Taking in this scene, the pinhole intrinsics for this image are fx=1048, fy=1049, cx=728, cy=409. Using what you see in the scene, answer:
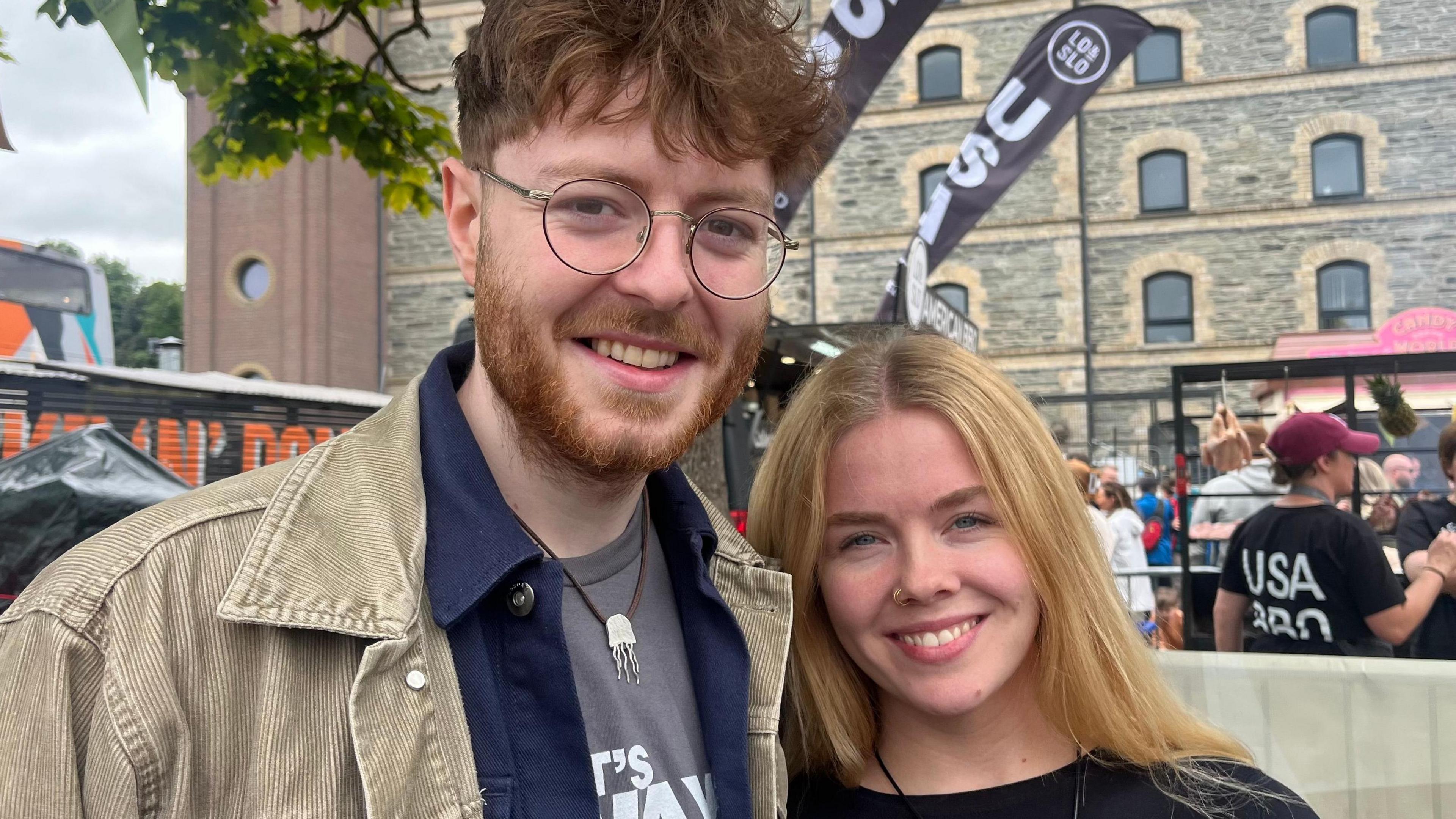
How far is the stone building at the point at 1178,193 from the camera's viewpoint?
18547 millimetres

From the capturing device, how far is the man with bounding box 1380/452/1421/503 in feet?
19.2

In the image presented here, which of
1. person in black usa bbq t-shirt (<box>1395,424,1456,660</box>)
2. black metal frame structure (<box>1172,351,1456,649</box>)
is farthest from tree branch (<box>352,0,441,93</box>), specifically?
black metal frame structure (<box>1172,351,1456,649</box>)

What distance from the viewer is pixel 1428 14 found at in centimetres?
1806

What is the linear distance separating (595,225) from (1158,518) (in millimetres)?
10712

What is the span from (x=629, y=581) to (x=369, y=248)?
22.9 meters

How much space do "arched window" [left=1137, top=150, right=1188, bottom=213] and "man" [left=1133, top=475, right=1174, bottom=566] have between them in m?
8.65

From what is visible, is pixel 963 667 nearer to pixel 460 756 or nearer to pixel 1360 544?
pixel 460 756

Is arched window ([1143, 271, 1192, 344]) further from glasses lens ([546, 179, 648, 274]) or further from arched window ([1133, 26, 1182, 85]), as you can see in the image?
glasses lens ([546, 179, 648, 274])

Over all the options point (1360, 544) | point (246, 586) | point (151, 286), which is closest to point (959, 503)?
point (246, 586)

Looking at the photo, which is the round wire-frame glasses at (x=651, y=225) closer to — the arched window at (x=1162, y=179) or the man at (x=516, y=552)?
the man at (x=516, y=552)

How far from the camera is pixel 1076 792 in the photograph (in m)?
1.84

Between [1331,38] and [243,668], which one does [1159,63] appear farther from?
[243,668]

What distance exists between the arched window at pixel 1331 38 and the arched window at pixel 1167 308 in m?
4.41

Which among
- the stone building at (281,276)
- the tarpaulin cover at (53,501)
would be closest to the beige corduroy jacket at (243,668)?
the tarpaulin cover at (53,501)
